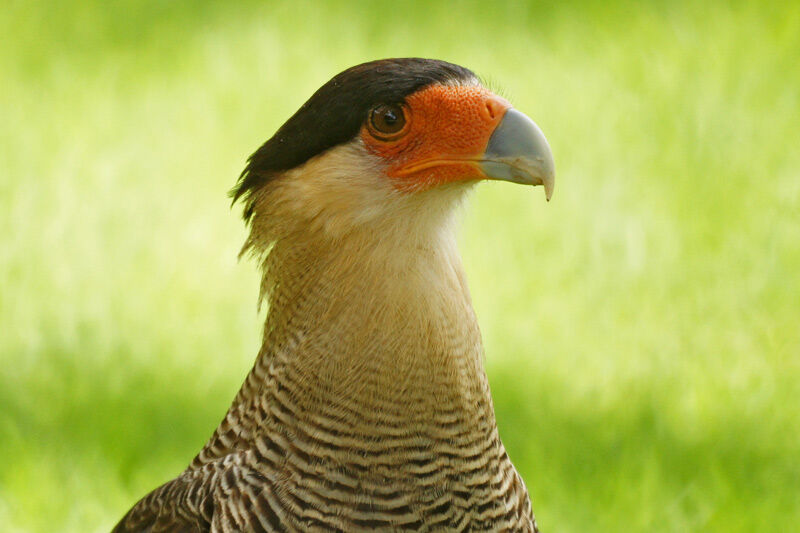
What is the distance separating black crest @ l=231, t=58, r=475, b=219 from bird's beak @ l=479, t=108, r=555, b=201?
0.47ft

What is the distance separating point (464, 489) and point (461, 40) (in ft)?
12.5

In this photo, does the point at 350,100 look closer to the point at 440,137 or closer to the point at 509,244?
the point at 440,137

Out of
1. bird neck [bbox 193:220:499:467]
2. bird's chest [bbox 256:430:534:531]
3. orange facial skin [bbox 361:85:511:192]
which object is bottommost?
Answer: bird's chest [bbox 256:430:534:531]

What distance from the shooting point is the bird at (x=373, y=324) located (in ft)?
6.65

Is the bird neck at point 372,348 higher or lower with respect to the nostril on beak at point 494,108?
lower

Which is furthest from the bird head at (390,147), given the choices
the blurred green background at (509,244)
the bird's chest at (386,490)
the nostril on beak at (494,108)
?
the blurred green background at (509,244)

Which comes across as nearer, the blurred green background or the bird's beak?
the bird's beak

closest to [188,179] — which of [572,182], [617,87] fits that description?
[572,182]

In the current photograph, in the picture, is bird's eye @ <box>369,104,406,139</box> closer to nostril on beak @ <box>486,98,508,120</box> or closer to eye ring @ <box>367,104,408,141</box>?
eye ring @ <box>367,104,408,141</box>

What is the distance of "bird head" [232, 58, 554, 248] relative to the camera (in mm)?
2018

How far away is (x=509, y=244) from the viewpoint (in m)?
4.64

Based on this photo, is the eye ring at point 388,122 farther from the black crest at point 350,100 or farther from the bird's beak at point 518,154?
the bird's beak at point 518,154

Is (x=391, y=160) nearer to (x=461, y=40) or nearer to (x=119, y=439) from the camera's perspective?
(x=119, y=439)

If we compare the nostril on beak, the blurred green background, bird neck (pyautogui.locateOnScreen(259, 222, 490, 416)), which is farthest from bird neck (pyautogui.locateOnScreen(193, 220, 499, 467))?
the blurred green background
